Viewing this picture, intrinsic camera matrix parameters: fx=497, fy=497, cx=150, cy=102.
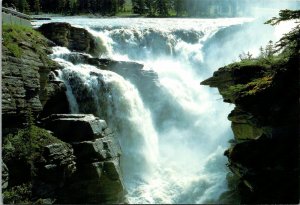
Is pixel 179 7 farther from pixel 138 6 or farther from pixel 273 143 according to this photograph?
pixel 273 143

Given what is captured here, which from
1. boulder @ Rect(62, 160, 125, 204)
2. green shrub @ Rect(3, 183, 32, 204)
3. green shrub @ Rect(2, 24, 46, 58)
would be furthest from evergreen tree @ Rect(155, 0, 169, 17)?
green shrub @ Rect(3, 183, 32, 204)

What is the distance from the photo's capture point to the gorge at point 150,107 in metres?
18.5

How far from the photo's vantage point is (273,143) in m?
8.15

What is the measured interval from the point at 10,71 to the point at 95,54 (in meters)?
12.0

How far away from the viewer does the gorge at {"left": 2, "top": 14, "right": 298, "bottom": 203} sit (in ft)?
60.8

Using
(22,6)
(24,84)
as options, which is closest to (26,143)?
(24,84)

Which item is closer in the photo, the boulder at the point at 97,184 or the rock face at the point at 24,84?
the rock face at the point at 24,84

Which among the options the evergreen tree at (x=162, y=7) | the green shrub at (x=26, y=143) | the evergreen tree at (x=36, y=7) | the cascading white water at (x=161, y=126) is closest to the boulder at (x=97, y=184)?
the cascading white water at (x=161, y=126)

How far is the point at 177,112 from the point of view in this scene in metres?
24.4

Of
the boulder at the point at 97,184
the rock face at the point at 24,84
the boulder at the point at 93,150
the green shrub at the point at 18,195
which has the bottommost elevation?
the boulder at the point at 97,184

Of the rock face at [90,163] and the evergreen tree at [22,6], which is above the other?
the evergreen tree at [22,6]

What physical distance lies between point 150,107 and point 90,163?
7.85 meters

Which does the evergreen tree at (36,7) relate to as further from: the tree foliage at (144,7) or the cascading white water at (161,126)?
the cascading white water at (161,126)

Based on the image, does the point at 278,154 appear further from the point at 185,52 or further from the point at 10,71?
the point at 185,52
